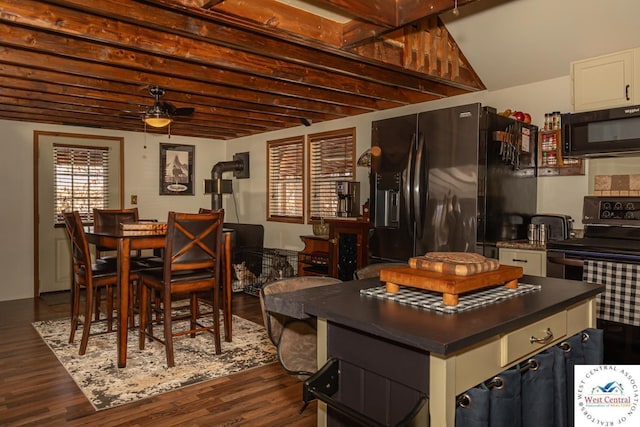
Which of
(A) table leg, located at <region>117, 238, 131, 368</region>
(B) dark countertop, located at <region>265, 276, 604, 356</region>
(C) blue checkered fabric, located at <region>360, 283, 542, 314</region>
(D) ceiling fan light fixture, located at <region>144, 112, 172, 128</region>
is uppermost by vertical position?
(D) ceiling fan light fixture, located at <region>144, 112, 172, 128</region>

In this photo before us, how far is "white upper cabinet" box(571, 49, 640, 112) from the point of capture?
3.01 m

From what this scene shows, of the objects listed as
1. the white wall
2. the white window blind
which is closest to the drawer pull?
the white wall

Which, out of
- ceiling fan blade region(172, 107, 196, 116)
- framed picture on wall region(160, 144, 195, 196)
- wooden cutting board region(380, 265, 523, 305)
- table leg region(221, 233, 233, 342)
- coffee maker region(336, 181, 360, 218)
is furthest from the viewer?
framed picture on wall region(160, 144, 195, 196)

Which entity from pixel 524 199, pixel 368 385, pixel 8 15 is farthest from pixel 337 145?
pixel 368 385

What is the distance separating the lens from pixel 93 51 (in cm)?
325

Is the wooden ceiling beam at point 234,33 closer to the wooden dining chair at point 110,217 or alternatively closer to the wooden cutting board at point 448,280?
the wooden cutting board at point 448,280

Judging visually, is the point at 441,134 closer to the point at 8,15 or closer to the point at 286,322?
the point at 286,322

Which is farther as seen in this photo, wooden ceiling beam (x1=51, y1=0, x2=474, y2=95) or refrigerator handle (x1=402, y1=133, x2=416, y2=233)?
refrigerator handle (x1=402, y1=133, x2=416, y2=233)

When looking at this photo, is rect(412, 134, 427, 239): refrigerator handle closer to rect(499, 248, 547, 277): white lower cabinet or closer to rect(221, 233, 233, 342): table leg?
rect(499, 248, 547, 277): white lower cabinet

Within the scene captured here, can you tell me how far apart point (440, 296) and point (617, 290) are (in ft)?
5.82

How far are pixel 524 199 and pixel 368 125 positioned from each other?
2117mm

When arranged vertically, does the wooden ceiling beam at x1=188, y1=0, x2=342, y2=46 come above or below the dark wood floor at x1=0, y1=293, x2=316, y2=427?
above

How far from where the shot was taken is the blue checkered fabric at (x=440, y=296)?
1.37 metres

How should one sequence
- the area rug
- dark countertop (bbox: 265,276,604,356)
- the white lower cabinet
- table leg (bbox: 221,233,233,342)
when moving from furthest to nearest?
table leg (bbox: 221,233,233,342), the white lower cabinet, the area rug, dark countertop (bbox: 265,276,604,356)
